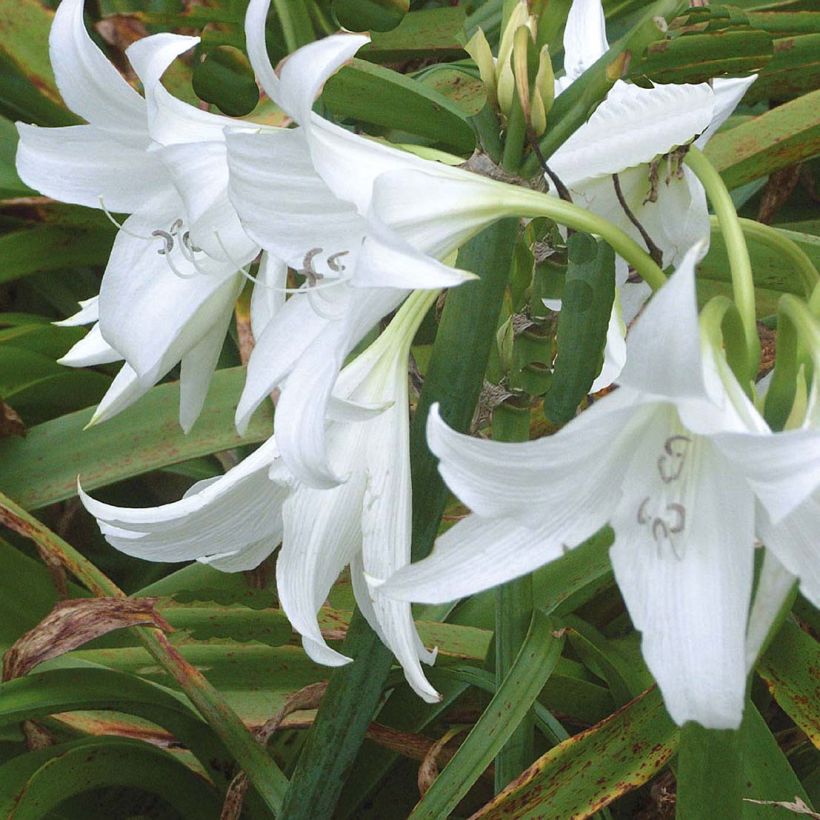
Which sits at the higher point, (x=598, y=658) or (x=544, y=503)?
(x=544, y=503)

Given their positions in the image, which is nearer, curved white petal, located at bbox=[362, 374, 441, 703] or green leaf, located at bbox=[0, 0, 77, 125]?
curved white petal, located at bbox=[362, 374, 441, 703]

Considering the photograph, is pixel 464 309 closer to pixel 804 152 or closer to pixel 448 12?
pixel 804 152

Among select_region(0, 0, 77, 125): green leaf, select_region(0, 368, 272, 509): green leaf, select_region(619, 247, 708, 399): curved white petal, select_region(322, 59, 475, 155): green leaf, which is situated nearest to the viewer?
select_region(619, 247, 708, 399): curved white petal

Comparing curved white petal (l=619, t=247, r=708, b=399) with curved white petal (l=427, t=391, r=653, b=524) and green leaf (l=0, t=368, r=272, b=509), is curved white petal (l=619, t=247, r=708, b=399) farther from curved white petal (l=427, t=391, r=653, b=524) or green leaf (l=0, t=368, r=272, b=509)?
green leaf (l=0, t=368, r=272, b=509)

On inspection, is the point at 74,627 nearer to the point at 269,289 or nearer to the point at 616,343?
the point at 269,289

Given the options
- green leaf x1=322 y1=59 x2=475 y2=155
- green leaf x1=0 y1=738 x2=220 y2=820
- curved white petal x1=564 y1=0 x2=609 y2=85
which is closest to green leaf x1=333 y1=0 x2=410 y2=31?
green leaf x1=322 y1=59 x2=475 y2=155

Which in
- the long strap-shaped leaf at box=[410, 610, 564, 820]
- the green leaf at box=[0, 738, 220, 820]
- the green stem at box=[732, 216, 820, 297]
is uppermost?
the green stem at box=[732, 216, 820, 297]

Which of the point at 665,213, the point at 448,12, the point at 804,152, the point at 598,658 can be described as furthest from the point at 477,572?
the point at 448,12

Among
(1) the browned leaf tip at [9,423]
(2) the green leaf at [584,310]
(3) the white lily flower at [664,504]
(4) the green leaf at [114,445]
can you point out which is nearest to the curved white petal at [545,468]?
(3) the white lily flower at [664,504]
